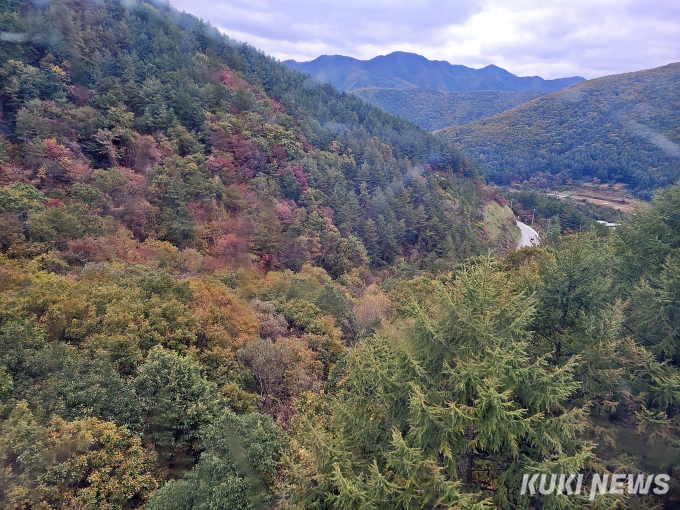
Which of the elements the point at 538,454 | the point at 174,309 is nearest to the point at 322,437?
the point at 538,454

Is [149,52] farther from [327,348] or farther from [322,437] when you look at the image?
[322,437]

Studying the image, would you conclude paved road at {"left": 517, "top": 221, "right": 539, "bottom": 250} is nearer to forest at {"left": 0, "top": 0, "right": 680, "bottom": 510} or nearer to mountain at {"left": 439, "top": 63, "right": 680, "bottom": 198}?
forest at {"left": 0, "top": 0, "right": 680, "bottom": 510}

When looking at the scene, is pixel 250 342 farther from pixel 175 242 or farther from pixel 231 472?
pixel 175 242

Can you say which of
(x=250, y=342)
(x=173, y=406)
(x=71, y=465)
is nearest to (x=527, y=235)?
(x=250, y=342)

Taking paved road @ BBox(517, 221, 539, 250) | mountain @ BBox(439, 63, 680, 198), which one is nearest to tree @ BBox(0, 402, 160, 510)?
paved road @ BBox(517, 221, 539, 250)

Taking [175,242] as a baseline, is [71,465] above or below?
below

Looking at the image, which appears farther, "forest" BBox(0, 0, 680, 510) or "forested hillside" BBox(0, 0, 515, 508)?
"forested hillside" BBox(0, 0, 515, 508)
